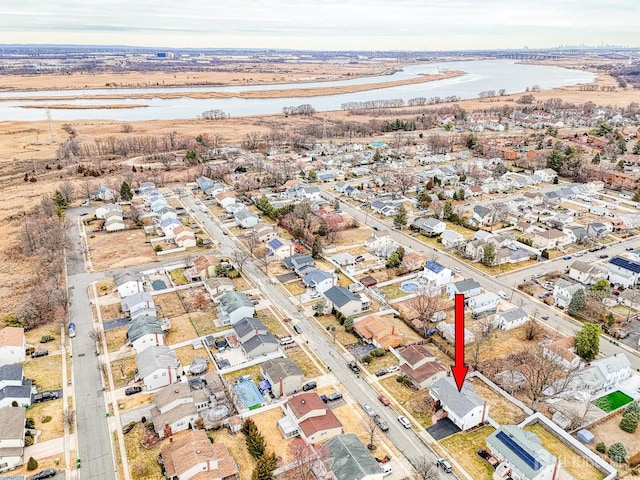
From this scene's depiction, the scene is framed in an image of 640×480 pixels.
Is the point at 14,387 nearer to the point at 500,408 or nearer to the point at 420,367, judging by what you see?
the point at 420,367

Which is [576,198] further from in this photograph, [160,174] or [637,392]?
[160,174]

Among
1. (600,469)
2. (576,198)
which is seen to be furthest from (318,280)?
(576,198)

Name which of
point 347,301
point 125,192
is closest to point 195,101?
point 125,192

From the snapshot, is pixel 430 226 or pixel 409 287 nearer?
pixel 409 287

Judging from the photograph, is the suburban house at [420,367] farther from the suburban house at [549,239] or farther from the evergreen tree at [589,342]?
the suburban house at [549,239]

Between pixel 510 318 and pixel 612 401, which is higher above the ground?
pixel 510 318

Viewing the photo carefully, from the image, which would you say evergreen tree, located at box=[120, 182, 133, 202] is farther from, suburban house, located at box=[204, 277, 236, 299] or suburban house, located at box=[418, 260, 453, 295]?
suburban house, located at box=[418, 260, 453, 295]
